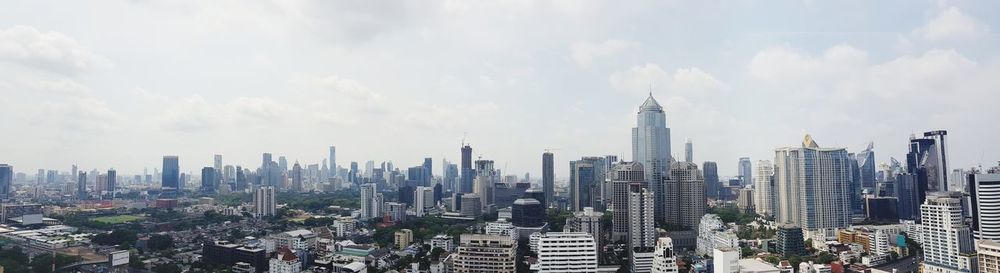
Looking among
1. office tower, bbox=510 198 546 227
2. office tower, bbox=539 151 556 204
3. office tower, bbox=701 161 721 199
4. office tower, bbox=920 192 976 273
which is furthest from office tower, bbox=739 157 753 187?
office tower, bbox=920 192 976 273

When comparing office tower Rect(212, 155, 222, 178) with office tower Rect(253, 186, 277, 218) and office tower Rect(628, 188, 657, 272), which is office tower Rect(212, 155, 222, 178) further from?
office tower Rect(628, 188, 657, 272)

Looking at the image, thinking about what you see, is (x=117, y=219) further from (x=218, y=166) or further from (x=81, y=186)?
(x=218, y=166)

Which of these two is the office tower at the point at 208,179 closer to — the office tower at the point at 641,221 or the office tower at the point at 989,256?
the office tower at the point at 641,221

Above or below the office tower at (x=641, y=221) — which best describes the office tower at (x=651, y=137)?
above

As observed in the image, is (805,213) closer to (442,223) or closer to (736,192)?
(442,223)

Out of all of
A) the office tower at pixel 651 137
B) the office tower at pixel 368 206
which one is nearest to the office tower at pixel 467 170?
the office tower at pixel 651 137

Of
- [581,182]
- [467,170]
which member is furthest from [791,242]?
[467,170]

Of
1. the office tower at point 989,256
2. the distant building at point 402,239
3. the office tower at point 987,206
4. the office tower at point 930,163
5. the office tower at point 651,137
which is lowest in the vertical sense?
the distant building at point 402,239
